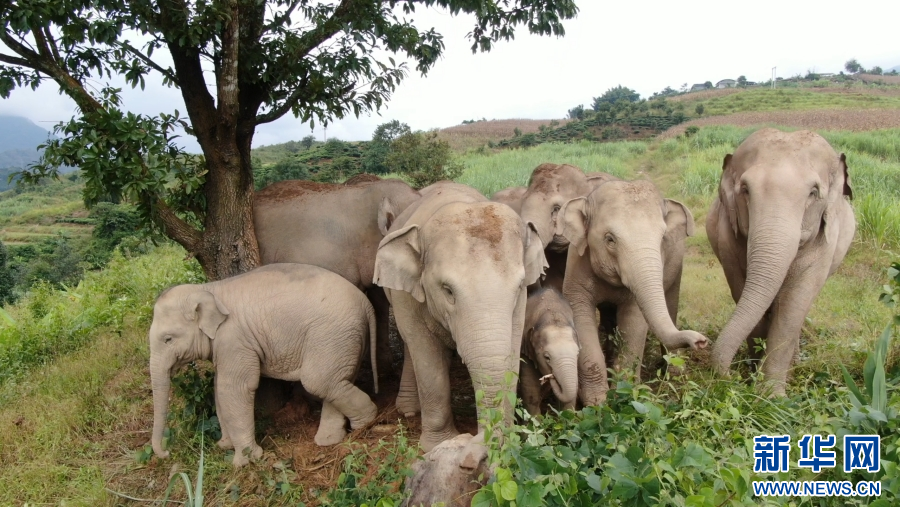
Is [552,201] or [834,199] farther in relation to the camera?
[552,201]

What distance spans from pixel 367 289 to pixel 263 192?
149 cm

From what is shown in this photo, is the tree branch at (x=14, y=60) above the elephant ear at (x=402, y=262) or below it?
above

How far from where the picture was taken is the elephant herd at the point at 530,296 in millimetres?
3820

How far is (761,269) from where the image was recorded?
4.37 meters

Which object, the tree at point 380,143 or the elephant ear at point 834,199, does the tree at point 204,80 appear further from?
the tree at point 380,143

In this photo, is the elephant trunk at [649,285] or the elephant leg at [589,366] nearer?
the elephant trunk at [649,285]

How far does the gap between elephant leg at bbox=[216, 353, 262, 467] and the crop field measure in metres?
0.15

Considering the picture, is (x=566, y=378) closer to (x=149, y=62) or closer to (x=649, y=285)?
(x=649, y=285)

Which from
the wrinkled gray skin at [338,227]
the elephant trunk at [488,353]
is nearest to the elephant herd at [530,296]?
the elephant trunk at [488,353]

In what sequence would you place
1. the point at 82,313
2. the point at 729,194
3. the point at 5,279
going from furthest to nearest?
the point at 5,279 < the point at 82,313 < the point at 729,194

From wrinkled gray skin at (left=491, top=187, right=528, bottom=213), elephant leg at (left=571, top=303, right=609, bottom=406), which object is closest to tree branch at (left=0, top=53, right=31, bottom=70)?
wrinkled gray skin at (left=491, top=187, right=528, bottom=213)

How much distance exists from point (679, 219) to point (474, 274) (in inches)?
91.2

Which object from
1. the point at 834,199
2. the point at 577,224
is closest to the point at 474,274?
the point at 577,224

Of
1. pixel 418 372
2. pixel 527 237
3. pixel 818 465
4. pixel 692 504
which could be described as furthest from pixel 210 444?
pixel 818 465
